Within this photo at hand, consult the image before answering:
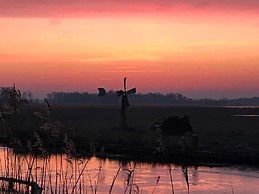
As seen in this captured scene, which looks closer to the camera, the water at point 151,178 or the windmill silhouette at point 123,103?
the water at point 151,178

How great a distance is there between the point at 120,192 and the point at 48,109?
9061 millimetres

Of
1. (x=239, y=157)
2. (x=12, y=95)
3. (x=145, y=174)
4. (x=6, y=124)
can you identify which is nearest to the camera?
(x=12, y=95)

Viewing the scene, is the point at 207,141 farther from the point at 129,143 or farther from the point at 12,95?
the point at 12,95

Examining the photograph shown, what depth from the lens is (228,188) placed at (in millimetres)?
20375

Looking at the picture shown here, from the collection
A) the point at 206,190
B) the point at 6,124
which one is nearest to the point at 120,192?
the point at 206,190

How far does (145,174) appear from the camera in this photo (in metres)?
24.2

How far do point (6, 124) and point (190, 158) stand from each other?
19.9 metres

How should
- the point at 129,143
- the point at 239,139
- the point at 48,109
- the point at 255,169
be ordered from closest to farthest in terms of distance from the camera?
the point at 48,109 → the point at 255,169 → the point at 129,143 → the point at 239,139

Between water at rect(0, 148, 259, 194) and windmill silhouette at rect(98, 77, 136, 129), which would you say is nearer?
water at rect(0, 148, 259, 194)

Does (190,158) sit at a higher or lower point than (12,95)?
lower

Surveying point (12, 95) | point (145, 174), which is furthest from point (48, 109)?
point (145, 174)

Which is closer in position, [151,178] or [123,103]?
[151,178]

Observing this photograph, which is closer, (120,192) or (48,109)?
(48,109)

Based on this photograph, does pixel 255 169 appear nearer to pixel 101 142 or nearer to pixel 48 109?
pixel 101 142
